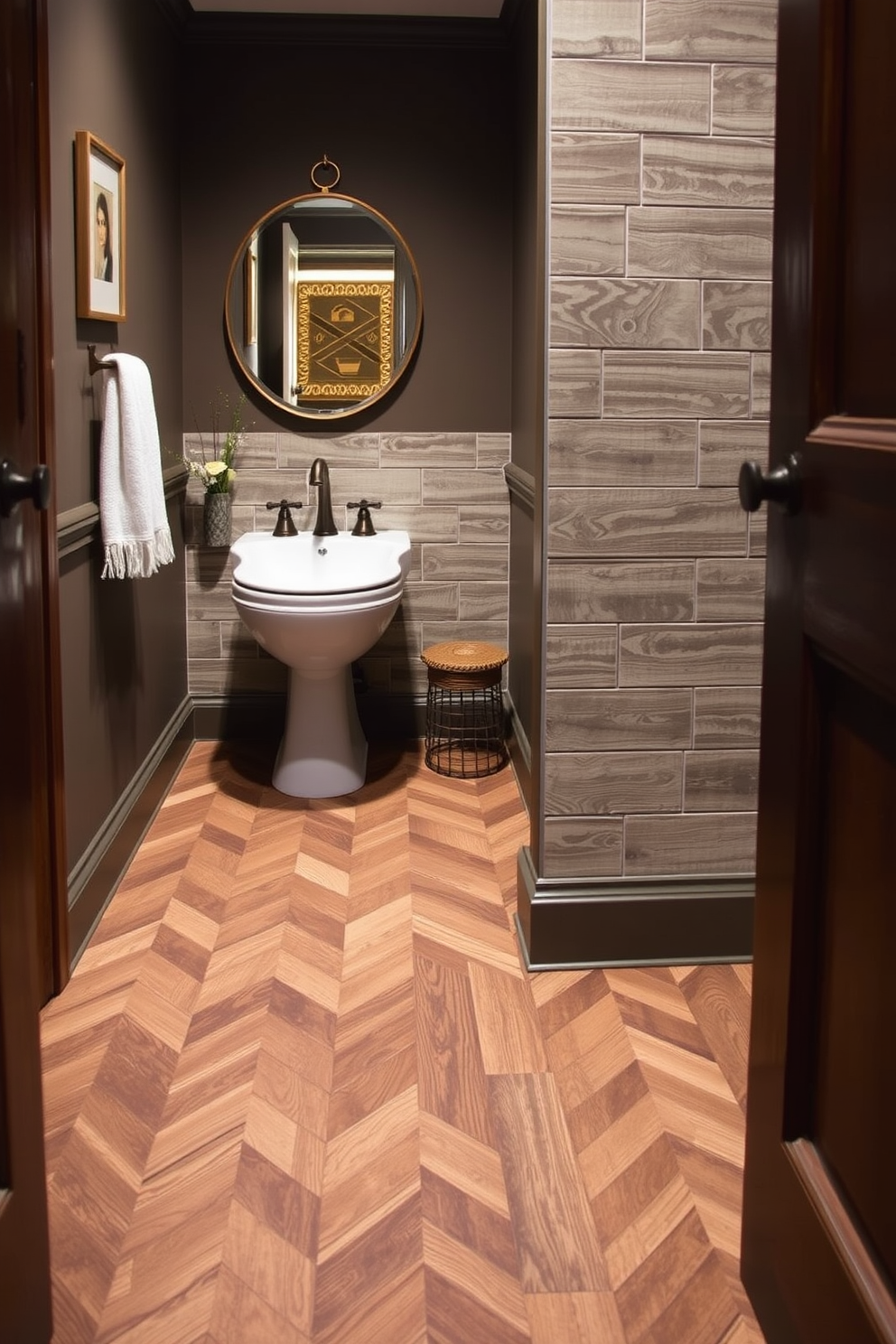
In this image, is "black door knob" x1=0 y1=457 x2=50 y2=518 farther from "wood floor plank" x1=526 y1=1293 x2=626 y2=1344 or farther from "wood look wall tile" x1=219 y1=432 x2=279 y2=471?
"wood look wall tile" x1=219 y1=432 x2=279 y2=471

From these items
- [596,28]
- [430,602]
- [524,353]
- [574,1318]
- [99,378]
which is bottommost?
[574,1318]

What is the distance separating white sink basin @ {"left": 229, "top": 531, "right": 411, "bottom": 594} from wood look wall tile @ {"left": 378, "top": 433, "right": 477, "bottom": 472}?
28cm

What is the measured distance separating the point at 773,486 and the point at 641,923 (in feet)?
4.57

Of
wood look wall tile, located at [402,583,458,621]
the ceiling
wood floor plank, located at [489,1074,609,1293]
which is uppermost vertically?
the ceiling

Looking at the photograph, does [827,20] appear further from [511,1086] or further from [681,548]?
[511,1086]

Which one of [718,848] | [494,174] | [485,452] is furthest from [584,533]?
[494,174]

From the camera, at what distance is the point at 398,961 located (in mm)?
2502

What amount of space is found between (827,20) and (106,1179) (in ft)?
Answer: 5.35

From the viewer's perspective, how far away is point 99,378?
111 inches

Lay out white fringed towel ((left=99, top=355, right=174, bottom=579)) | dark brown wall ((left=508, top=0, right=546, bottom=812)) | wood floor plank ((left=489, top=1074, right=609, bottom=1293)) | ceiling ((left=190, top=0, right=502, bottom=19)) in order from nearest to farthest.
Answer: wood floor plank ((left=489, top=1074, right=609, bottom=1293)) → white fringed towel ((left=99, top=355, right=174, bottom=579)) → dark brown wall ((left=508, top=0, right=546, bottom=812)) → ceiling ((left=190, top=0, right=502, bottom=19))

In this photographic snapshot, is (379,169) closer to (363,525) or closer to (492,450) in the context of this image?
(492,450)

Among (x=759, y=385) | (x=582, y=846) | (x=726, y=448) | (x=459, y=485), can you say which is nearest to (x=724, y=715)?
(x=582, y=846)

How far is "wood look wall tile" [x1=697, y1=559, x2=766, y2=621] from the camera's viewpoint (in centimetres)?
240

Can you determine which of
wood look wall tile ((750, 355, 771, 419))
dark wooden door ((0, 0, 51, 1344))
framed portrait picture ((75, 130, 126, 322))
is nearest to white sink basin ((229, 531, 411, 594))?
framed portrait picture ((75, 130, 126, 322))
